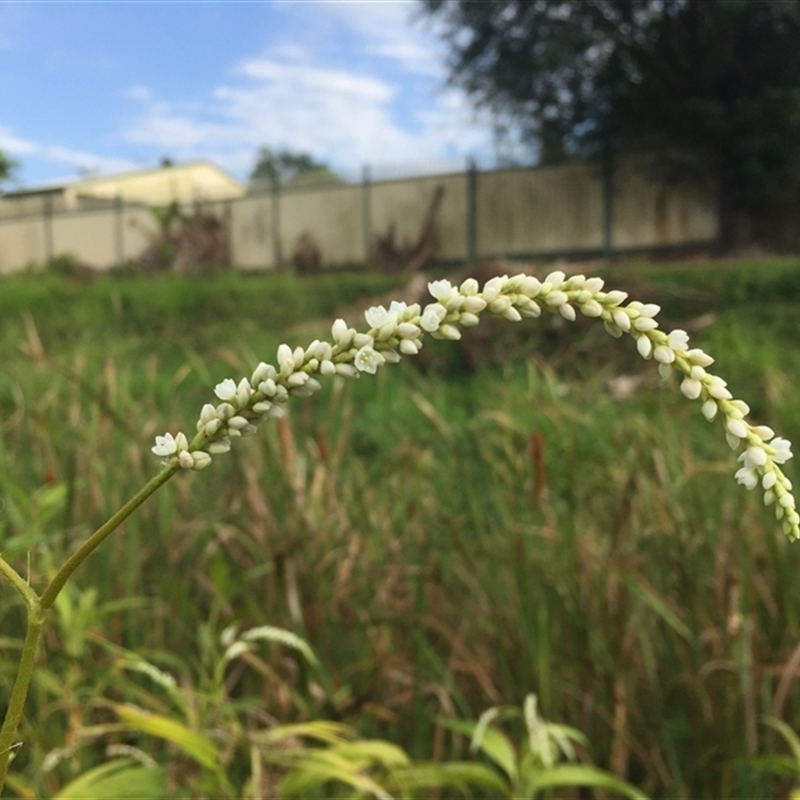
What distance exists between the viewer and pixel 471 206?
16109mm

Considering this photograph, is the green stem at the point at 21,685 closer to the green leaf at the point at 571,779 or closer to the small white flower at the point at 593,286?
the small white flower at the point at 593,286

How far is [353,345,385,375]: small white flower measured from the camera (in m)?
0.32

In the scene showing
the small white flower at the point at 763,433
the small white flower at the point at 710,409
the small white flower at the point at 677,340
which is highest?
the small white flower at the point at 677,340

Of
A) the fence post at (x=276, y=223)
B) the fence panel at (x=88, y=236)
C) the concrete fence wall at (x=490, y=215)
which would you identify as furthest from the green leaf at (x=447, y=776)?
the fence panel at (x=88, y=236)

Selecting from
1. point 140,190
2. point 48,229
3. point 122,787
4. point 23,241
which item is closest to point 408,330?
point 122,787

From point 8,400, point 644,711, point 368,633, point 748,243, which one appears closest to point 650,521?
point 644,711

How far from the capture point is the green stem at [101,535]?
29 centimetres

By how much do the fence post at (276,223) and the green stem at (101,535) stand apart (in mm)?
18166

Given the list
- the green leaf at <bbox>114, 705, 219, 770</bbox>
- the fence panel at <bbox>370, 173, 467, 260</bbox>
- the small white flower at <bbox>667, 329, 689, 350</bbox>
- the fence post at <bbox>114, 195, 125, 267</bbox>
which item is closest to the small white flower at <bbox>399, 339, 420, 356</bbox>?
the small white flower at <bbox>667, 329, 689, 350</bbox>

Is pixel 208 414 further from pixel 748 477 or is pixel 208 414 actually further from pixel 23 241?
pixel 23 241

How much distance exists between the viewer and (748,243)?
14.7 m

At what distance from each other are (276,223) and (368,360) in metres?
18.6

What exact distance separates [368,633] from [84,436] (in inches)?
45.6

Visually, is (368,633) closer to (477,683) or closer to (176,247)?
(477,683)
